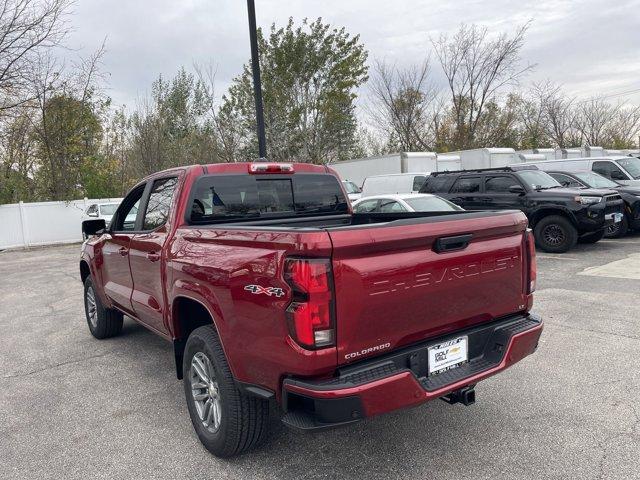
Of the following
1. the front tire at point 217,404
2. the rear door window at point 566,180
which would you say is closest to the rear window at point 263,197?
the front tire at point 217,404

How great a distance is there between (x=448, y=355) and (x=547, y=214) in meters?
9.04

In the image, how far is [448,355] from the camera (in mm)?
2791

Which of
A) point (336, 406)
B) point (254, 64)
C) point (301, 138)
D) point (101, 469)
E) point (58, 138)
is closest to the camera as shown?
point (336, 406)

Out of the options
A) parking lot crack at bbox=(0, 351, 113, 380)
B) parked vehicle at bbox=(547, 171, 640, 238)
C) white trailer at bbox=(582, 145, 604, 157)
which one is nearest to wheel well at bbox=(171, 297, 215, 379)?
parking lot crack at bbox=(0, 351, 113, 380)

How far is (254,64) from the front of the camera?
10.3m

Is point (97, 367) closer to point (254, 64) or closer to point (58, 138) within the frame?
point (254, 64)

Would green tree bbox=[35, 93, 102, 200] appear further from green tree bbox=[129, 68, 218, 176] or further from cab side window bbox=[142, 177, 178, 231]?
cab side window bbox=[142, 177, 178, 231]

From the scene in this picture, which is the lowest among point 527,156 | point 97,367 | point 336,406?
point 97,367

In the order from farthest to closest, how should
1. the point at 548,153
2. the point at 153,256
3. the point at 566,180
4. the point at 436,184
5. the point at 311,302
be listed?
the point at 548,153 → the point at 566,180 → the point at 436,184 → the point at 153,256 → the point at 311,302

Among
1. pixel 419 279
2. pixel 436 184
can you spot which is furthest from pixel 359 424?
pixel 436 184

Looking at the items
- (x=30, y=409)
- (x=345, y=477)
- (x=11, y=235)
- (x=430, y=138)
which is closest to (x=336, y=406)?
(x=345, y=477)

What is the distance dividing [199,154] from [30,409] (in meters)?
23.1

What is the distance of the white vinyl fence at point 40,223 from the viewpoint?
20.1 metres

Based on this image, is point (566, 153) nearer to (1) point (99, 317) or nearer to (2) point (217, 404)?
(1) point (99, 317)
